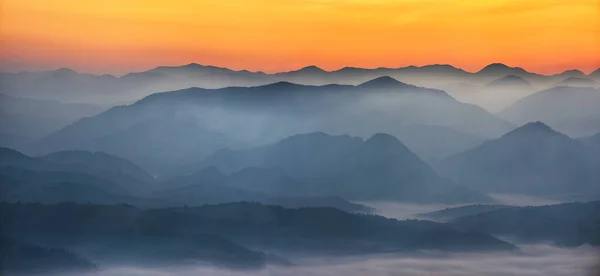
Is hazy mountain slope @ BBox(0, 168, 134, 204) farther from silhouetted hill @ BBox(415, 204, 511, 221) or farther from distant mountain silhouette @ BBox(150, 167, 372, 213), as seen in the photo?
silhouetted hill @ BBox(415, 204, 511, 221)

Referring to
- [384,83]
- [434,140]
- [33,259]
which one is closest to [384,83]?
[384,83]

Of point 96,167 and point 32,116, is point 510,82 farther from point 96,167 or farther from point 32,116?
point 32,116

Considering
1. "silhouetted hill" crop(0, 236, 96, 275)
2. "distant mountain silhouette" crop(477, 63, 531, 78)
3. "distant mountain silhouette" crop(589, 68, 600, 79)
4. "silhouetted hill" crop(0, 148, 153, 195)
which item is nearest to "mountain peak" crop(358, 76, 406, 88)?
"distant mountain silhouette" crop(477, 63, 531, 78)

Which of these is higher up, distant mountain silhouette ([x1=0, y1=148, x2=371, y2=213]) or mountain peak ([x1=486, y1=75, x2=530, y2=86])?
mountain peak ([x1=486, y1=75, x2=530, y2=86])

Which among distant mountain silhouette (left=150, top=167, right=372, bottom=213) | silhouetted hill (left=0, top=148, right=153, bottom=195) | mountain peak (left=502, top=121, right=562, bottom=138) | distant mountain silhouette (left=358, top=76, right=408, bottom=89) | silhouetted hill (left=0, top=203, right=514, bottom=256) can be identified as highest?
distant mountain silhouette (left=358, top=76, right=408, bottom=89)

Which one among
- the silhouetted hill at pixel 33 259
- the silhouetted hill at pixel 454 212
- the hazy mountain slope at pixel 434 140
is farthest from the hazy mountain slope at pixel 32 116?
the silhouetted hill at pixel 454 212

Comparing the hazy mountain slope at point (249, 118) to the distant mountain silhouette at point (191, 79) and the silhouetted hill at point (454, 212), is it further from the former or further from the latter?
the silhouetted hill at point (454, 212)

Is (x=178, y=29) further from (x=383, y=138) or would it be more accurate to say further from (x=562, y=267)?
(x=562, y=267)
